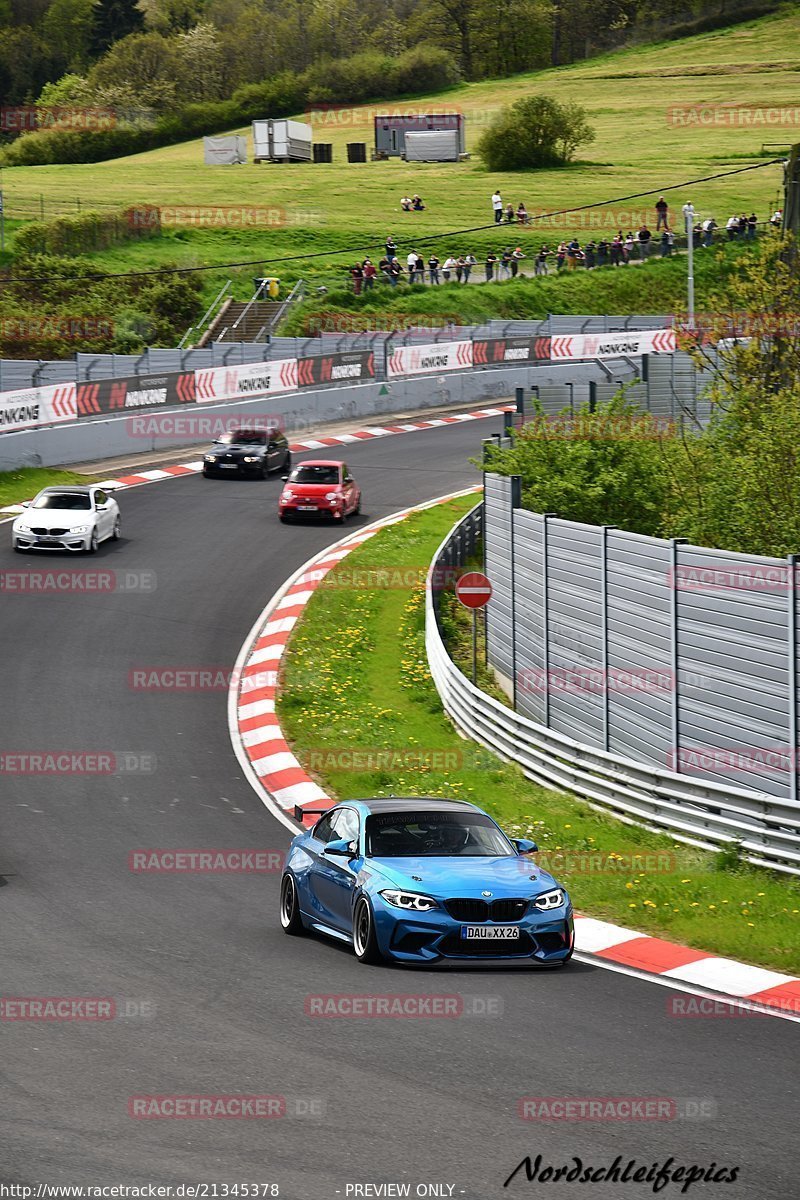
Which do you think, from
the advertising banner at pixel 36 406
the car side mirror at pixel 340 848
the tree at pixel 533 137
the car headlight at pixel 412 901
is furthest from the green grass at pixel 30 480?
the tree at pixel 533 137

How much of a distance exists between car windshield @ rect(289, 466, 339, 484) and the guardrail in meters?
14.1

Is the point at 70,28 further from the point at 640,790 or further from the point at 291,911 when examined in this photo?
the point at 291,911

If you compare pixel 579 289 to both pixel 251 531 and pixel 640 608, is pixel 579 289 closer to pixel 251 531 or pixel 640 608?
pixel 251 531

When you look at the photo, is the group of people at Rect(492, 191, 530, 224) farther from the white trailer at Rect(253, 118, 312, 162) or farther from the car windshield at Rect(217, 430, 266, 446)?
the car windshield at Rect(217, 430, 266, 446)

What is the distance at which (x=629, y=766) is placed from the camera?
16609 millimetres

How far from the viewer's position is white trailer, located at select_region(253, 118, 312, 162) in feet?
390

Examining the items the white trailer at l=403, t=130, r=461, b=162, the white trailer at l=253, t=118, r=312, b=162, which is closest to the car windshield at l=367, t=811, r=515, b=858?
the white trailer at l=403, t=130, r=461, b=162

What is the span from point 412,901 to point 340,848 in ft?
4.03

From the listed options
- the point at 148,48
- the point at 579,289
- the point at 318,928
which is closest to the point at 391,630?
the point at 318,928

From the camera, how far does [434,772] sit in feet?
65.0

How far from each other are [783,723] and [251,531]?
2093 centimetres

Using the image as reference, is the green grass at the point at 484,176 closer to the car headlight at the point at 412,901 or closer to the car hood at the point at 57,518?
the car hood at the point at 57,518

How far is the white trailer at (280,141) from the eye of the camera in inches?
4685

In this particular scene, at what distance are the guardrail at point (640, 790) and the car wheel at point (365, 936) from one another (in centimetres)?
459
